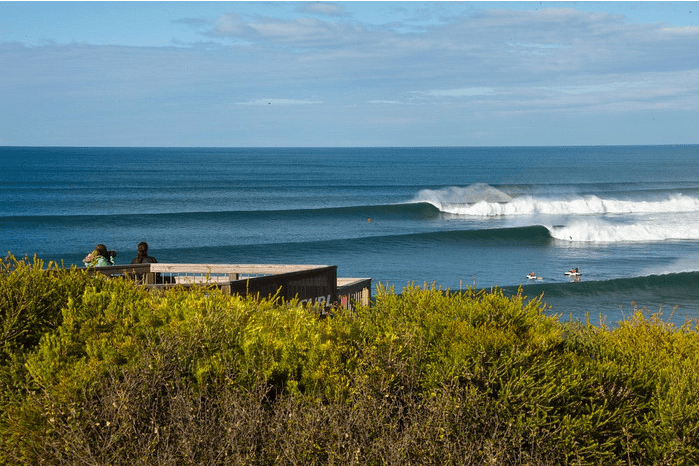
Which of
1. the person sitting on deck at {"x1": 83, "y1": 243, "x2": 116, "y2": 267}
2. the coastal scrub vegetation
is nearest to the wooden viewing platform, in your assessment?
the person sitting on deck at {"x1": 83, "y1": 243, "x2": 116, "y2": 267}

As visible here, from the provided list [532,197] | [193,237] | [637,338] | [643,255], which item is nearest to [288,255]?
[193,237]

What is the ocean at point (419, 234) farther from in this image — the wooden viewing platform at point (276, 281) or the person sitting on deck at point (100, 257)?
the person sitting on deck at point (100, 257)

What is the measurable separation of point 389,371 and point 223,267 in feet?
20.7

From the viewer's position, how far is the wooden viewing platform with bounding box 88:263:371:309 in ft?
29.7

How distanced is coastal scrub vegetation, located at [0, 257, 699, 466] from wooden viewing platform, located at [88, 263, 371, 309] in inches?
110

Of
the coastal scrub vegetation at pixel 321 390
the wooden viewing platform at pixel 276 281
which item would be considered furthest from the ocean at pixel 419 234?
the coastal scrub vegetation at pixel 321 390

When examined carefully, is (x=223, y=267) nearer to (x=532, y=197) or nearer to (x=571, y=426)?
(x=571, y=426)

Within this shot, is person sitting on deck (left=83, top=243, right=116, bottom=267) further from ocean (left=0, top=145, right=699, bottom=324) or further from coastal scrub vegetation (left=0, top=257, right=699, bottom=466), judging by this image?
coastal scrub vegetation (left=0, top=257, right=699, bottom=466)

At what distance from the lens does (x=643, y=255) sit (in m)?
33.8

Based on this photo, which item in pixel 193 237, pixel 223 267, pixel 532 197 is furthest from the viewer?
pixel 532 197

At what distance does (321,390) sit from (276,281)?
13.6 ft

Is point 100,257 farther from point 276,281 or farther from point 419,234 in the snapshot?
point 419,234

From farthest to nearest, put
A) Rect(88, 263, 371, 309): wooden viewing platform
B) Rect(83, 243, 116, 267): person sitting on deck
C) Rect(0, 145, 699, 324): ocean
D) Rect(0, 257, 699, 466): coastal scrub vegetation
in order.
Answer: Rect(0, 145, 699, 324): ocean, Rect(83, 243, 116, 267): person sitting on deck, Rect(88, 263, 371, 309): wooden viewing platform, Rect(0, 257, 699, 466): coastal scrub vegetation

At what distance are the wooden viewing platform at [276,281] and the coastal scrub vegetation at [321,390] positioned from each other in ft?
9.16
